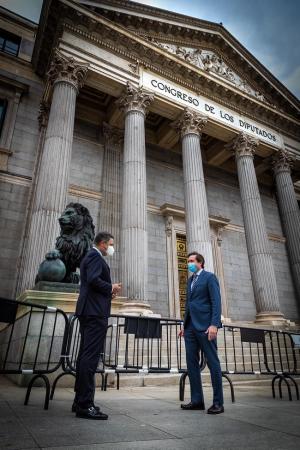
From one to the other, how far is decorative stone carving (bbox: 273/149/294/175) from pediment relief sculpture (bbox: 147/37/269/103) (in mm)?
3453

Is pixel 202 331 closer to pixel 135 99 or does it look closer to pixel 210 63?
pixel 135 99

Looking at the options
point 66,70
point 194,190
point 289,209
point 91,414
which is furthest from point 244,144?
point 91,414

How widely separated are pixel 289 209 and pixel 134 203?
31.7 ft

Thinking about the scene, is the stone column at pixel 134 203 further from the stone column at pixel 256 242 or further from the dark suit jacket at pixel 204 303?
the dark suit jacket at pixel 204 303

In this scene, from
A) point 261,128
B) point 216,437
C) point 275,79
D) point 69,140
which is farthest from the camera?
point 275,79

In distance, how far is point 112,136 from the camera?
16.5 meters

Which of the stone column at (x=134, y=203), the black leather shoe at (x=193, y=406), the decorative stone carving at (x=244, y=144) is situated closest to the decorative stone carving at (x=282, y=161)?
the decorative stone carving at (x=244, y=144)

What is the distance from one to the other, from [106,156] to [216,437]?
47.9 feet

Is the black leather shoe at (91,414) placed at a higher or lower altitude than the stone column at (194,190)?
lower

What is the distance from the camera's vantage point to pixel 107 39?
1371cm

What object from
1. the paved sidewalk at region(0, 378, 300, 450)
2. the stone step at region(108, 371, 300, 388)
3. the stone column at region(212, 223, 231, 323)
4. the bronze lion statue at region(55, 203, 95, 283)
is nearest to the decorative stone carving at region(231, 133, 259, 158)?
the stone column at region(212, 223, 231, 323)

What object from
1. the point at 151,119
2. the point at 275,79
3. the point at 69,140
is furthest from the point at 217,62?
the point at 69,140

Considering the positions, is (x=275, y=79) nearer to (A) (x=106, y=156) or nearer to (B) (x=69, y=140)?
(A) (x=106, y=156)

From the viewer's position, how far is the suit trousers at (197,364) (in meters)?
3.90
